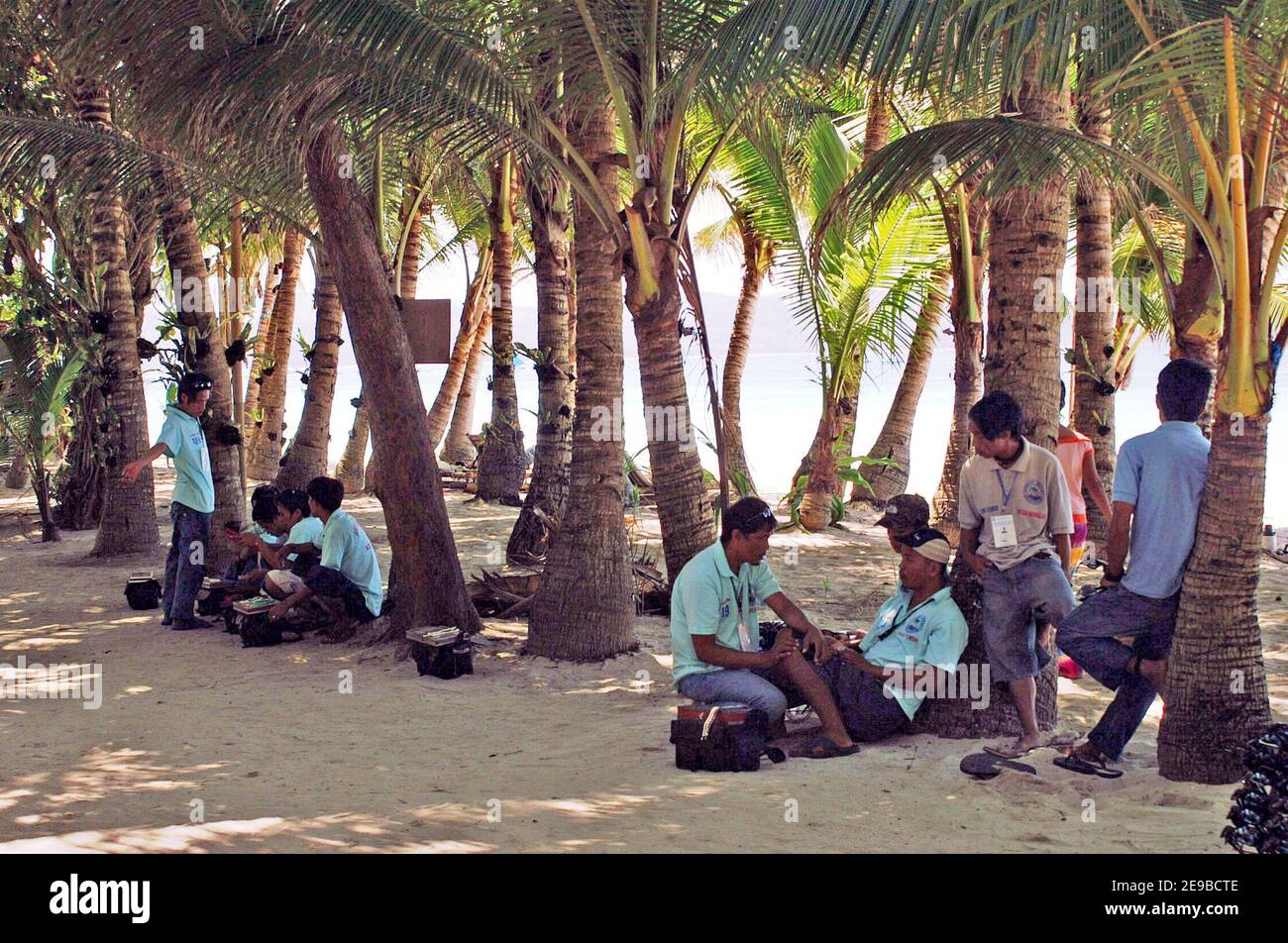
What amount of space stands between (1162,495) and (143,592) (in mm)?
7869

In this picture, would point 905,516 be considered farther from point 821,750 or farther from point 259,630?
point 259,630

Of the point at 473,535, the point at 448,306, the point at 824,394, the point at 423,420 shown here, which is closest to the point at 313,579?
the point at 423,420

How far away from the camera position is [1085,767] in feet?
17.6

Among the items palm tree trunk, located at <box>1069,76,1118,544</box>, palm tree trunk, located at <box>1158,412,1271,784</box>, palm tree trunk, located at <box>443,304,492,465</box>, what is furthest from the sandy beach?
palm tree trunk, located at <box>443,304,492,465</box>

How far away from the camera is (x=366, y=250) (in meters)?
8.66

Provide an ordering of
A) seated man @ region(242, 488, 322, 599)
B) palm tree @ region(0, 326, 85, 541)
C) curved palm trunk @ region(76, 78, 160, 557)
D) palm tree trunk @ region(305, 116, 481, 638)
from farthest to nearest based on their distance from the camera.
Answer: palm tree @ region(0, 326, 85, 541) < curved palm trunk @ region(76, 78, 160, 557) < seated man @ region(242, 488, 322, 599) < palm tree trunk @ region(305, 116, 481, 638)

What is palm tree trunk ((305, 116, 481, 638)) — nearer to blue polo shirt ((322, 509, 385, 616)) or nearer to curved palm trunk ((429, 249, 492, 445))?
blue polo shirt ((322, 509, 385, 616))

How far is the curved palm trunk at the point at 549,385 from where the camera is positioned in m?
11.5

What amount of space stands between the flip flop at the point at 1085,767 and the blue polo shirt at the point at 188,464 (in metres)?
6.19

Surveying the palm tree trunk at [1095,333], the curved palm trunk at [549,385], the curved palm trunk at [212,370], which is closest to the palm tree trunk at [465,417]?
the curved palm trunk at [549,385]

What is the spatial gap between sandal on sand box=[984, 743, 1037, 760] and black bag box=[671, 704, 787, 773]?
916mm

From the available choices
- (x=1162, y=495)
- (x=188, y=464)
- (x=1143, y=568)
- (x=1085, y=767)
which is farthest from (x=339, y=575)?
(x=1162, y=495)

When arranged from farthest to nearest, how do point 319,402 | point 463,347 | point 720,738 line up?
point 463,347 → point 319,402 → point 720,738

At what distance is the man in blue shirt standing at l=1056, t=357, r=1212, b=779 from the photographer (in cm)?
525
